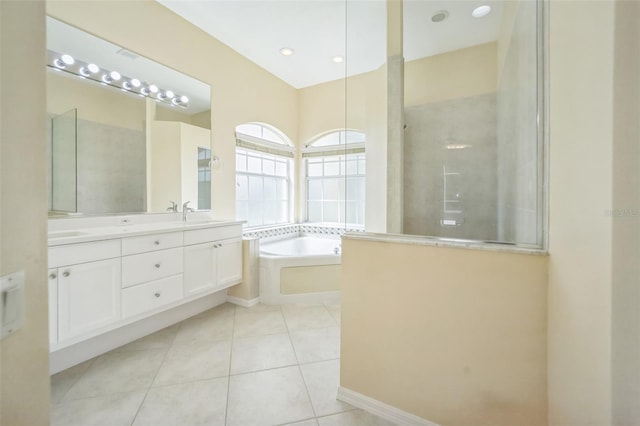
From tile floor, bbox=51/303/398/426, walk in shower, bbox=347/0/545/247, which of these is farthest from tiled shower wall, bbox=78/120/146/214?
walk in shower, bbox=347/0/545/247

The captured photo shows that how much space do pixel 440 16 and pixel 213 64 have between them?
237cm

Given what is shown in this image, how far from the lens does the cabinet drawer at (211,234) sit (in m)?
2.30

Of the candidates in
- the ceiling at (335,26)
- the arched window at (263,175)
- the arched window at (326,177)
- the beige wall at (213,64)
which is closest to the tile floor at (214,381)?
the beige wall at (213,64)

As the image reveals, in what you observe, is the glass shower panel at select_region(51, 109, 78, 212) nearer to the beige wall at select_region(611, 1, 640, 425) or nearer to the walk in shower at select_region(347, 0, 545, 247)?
the walk in shower at select_region(347, 0, 545, 247)

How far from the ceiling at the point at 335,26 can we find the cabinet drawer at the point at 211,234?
2.03 metres

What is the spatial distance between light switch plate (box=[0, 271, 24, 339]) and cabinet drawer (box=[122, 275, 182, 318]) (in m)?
1.66

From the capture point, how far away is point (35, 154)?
491mm

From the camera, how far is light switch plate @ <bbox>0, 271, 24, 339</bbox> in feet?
1.35

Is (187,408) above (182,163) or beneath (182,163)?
beneath

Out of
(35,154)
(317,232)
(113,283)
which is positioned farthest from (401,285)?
(317,232)

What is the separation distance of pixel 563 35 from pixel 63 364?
10.4 ft

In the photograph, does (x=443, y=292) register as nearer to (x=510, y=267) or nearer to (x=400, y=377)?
(x=510, y=267)

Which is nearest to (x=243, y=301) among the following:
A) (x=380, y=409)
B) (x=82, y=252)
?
(x=82, y=252)

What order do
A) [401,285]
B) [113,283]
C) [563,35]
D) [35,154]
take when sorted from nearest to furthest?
[35,154]
[563,35]
[401,285]
[113,283]
